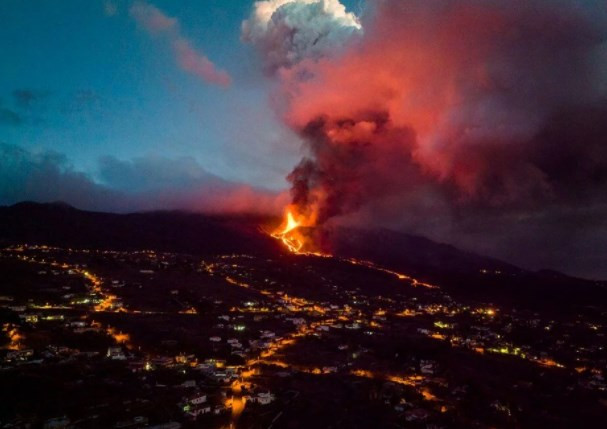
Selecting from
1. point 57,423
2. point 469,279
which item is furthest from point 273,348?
point 469,279

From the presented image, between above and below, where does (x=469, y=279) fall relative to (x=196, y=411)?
above

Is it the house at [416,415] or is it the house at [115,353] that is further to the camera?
the house at [115,353]

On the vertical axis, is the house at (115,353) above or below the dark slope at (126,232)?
below

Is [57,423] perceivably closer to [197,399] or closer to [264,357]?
[197,399]

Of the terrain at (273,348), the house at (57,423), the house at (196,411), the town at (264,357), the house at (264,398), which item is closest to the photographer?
the house at (57,423)

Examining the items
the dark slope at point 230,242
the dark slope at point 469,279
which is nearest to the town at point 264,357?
the dark slope at point 469,279

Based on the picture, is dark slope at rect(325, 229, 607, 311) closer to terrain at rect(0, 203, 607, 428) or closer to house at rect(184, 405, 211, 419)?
terrain at rect(0, 203, 607, 428)

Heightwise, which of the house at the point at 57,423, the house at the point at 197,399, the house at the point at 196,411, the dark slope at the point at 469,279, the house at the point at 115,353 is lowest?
the house at the point at 57,423

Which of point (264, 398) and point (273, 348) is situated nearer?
point (264, 398)

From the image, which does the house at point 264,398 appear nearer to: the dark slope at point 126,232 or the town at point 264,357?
the town at point 264,357

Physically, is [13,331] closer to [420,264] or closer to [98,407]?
[98,407]

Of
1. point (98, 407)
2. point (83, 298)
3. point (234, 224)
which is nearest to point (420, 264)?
point (234, 224)
